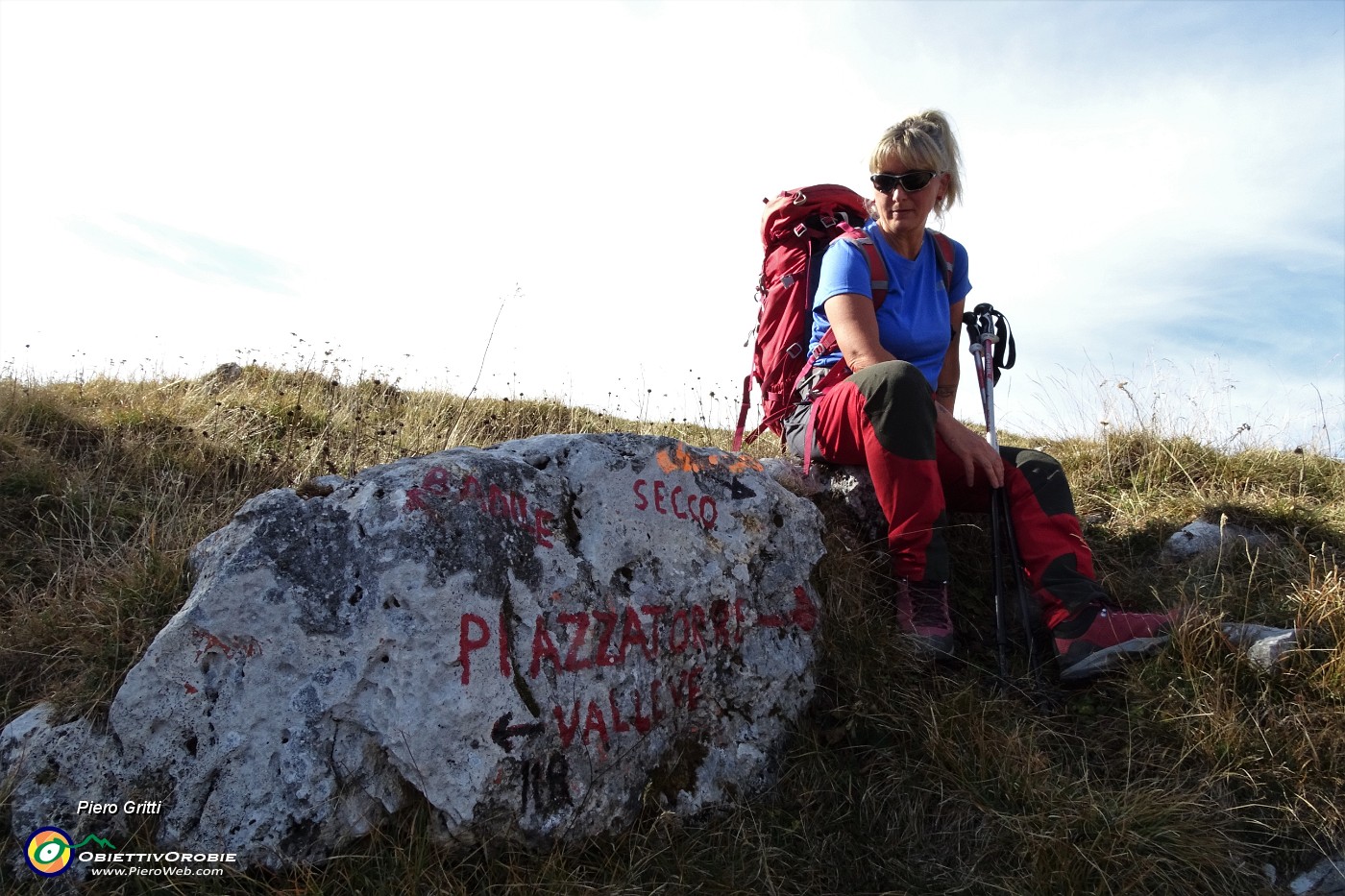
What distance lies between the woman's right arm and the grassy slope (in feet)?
2.63

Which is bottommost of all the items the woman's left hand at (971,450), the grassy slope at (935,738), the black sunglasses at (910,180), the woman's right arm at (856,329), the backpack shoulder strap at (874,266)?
the grassy slope at (935,738)

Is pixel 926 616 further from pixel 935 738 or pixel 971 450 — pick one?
pixel 971 450

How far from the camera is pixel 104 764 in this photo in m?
2.48

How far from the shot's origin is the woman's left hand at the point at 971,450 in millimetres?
3688

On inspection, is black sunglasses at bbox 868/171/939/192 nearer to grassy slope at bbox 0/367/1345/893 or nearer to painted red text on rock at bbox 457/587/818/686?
grassy slope at bbox 0/367/1345/893

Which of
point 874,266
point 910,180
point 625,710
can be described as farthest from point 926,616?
point 910,180

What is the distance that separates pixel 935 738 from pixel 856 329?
1.73 metres

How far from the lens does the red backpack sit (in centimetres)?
440

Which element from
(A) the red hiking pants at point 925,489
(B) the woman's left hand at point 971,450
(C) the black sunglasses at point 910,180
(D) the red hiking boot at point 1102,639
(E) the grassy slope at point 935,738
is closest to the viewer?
(E) the grassy slope at point 935,738

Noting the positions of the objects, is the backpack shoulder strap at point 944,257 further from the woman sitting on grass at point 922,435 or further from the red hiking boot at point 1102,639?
the red hiking boot at point 1102,639

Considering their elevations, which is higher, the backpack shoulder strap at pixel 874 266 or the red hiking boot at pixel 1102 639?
the backpack shoulder strap at pixel 874 266

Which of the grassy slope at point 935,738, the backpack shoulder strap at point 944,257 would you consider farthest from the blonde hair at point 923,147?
the grassy slope at point 935,738

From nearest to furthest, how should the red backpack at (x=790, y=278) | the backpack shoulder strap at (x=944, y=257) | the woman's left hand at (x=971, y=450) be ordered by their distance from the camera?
the woman's left hand at (x=971, y=450)
the backpack shoulder strap at (x=944, y=257)
the red backpack at (x=790, y=278)

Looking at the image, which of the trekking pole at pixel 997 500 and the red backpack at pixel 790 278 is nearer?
the trekking pole at pixel 997 500
